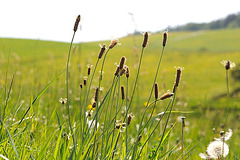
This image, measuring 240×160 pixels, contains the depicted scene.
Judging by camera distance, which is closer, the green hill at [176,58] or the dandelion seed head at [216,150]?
the dandelion seed head at [216,150]

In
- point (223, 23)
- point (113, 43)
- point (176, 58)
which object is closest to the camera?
point (113, 43)

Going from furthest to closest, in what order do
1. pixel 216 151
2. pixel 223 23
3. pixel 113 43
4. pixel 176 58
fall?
pixel 223 23 < pixel 176 58 < pixel 216 151 < pixel 113 43

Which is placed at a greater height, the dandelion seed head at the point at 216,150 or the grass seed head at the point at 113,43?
the grass seed head at the point at 113,43

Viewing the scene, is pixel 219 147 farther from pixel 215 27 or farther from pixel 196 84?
pixel 215 27

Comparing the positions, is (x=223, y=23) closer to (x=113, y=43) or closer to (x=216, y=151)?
(x=216, y=151)

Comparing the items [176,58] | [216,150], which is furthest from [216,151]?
[176,58]

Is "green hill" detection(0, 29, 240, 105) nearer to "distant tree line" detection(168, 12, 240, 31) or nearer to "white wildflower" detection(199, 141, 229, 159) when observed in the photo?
"white wildflower" detection(199, 141, 229, 159)

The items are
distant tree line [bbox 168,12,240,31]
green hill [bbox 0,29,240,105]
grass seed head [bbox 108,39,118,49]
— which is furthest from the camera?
distant tree line [bbox 168,12,240,31]

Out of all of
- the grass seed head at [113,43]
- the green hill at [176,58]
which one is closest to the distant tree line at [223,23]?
the green hill at [176,58]

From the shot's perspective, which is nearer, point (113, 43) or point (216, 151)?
point (113, 43)

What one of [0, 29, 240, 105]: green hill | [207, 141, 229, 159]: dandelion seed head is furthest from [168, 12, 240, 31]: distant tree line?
[207, 141, 229, 159]: dandelion seed head

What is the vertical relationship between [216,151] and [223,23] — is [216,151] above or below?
below

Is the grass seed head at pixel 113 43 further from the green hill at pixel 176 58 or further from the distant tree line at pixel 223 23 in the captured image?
the distant tree line at pixel 223 23

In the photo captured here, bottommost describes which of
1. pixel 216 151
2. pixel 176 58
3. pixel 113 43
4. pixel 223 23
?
pixel 176 58
